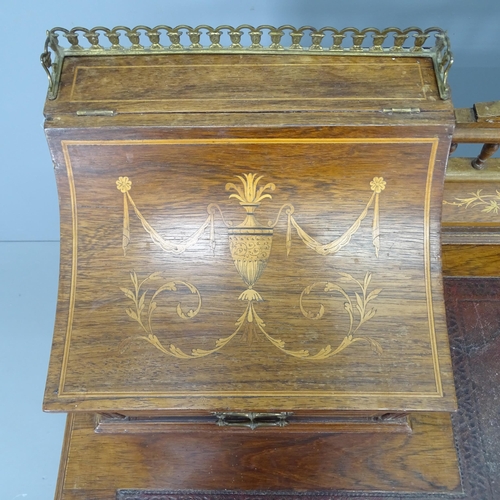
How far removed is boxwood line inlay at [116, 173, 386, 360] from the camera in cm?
105

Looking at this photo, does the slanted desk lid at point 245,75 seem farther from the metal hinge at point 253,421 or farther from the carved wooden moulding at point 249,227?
the metal hinge at point 253,421

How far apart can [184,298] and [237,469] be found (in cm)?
47

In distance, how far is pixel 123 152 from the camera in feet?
3.36

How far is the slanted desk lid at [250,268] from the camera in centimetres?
100

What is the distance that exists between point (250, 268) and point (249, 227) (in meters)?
0.08

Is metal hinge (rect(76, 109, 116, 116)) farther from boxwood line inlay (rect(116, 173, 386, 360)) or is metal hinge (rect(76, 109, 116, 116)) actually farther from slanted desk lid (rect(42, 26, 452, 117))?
boxwood line inlay (rect(116, 173, 386, 360))

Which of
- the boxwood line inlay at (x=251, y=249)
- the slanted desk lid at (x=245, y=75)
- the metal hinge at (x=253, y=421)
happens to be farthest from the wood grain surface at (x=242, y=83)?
the metal hinge at (x=253, y=421)

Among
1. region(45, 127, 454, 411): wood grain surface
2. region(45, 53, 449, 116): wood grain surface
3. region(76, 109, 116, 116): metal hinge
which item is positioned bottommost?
region(45, 127, 454, 411): wood grain surface

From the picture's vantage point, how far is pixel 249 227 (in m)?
1.06

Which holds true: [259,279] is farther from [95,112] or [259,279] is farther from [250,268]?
[95,112]

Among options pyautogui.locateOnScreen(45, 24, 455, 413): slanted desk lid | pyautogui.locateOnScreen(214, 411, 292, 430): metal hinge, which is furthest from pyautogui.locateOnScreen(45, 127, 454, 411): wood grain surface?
pyautogui.locateOnScreen(214, 411, 292, 430): metal hinge

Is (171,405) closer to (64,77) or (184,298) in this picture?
(184,298)

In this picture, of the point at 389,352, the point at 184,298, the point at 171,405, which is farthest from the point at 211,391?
the point at 389,352

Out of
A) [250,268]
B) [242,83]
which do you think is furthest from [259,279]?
[242,83]
